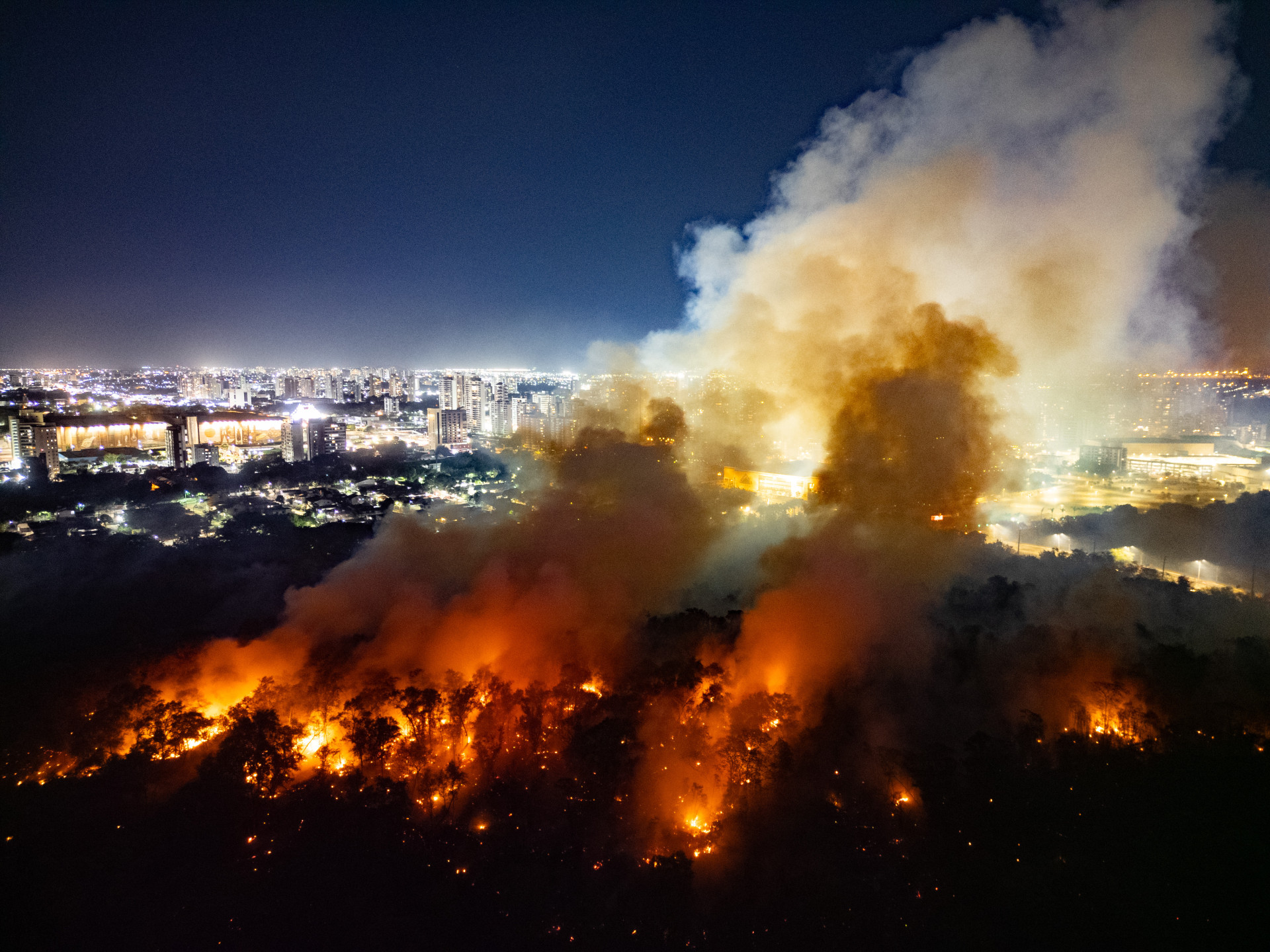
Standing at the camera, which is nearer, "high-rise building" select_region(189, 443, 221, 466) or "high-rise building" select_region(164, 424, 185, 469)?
"high-rise building" select_region(164, 424, 185, 469)

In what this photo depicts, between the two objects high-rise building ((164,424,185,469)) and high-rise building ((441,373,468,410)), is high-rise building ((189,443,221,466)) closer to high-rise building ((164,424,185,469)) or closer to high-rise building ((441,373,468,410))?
high-rise building ((164,424,185,469))

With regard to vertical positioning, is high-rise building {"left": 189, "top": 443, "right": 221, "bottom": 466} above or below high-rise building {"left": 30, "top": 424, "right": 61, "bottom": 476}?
below

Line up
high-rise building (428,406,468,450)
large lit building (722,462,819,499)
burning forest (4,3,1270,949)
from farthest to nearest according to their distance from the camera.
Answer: high-rise building (428,406,468,450) < large lit building (722,462,819,499) < burning forest (4,3,1270,949)

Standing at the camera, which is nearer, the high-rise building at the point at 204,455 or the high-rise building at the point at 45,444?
the high-rise building at the point at 45,444

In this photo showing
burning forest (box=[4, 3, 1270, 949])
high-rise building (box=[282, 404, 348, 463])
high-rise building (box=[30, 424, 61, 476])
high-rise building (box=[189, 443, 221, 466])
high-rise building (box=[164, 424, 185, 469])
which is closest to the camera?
burning forest (box=[4, 3, 1270, 949])

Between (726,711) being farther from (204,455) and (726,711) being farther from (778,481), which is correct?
(204,455)

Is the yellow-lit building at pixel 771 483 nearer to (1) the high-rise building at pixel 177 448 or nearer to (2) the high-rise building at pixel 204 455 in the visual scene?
(1) the high-rise building at pixel 177 448

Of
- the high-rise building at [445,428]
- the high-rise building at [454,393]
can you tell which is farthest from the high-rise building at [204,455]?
the high-rise building at [454,393]

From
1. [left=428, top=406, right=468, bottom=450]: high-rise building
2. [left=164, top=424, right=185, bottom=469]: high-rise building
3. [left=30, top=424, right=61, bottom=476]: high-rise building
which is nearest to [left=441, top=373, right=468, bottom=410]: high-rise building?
[left=428, top=406, right=468, bottom=450]: high-rise building

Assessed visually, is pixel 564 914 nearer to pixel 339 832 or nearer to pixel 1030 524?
pixel 339 832
